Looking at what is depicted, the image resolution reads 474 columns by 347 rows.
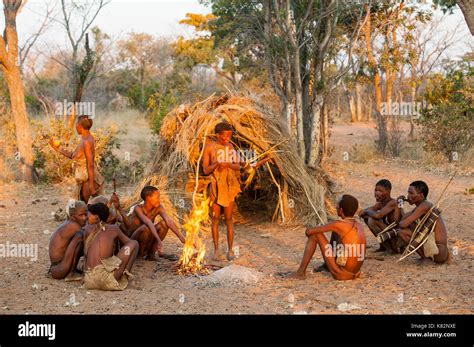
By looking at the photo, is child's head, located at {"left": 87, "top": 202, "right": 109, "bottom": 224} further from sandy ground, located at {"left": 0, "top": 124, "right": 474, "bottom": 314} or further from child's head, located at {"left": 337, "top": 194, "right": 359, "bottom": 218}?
child's head, located at {"left": 337, "top": 194, "right": 359, "bottom": 218}

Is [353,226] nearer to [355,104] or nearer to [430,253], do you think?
[430,253]

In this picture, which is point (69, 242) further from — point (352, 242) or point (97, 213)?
point (352, 242)

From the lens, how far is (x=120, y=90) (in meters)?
27.0

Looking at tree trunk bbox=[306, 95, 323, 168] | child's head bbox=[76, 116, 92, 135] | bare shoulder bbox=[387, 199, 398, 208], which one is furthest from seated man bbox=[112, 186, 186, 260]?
tree trunk bbox=[306, 95, 323, 168]

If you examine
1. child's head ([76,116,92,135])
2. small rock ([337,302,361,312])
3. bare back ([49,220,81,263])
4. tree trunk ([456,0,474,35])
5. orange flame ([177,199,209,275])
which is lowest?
small rock ([337,302,361,312])

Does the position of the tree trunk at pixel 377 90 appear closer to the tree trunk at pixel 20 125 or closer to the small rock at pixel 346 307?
the tree trunk at pixel 20 125

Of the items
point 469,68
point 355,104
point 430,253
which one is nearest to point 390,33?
point 469,68

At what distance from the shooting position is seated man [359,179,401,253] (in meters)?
6.11

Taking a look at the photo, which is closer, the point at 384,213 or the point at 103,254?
the point at 103,254

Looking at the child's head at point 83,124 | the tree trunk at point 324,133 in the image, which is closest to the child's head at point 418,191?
the child's head at point 83,124

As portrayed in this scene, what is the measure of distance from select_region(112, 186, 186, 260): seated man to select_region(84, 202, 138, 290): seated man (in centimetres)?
56

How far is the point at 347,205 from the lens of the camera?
17.1 feet

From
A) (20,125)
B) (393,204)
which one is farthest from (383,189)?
(20,125)

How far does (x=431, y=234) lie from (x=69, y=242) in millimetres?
3525
